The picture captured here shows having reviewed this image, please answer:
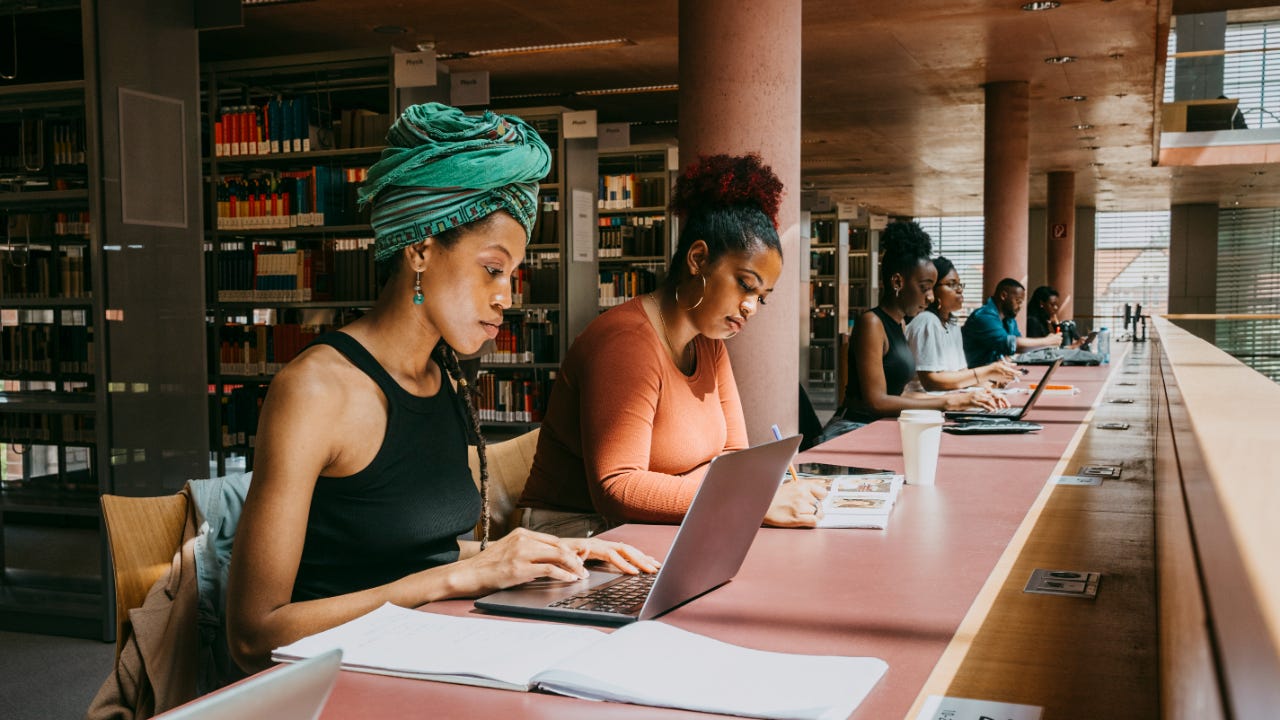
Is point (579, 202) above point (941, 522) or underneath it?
above

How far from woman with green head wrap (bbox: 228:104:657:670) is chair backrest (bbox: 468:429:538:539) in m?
0.53

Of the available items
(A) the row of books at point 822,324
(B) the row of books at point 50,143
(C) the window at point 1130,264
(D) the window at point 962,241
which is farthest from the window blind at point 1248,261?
(B) the row of books at point 50,143

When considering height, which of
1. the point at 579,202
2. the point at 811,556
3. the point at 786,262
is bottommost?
the point at 811,556

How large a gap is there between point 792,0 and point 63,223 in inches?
158

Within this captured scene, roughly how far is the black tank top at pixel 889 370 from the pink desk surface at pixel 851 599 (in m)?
1.94

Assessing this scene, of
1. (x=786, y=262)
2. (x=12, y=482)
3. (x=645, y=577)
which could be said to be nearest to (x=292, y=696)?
(x=645, y=577)

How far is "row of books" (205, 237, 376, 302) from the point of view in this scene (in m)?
6.16

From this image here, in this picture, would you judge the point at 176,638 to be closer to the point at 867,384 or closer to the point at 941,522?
the point at 941,522

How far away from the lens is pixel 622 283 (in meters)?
8.45

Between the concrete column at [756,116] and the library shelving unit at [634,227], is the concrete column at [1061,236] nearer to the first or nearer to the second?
the library shelving unit at [634,227]

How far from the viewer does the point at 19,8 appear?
15.8 feet

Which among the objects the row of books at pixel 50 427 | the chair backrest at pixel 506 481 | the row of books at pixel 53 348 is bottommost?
the row of books at pixel 50 427

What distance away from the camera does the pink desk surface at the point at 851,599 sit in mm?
956

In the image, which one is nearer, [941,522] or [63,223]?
[941,522]
